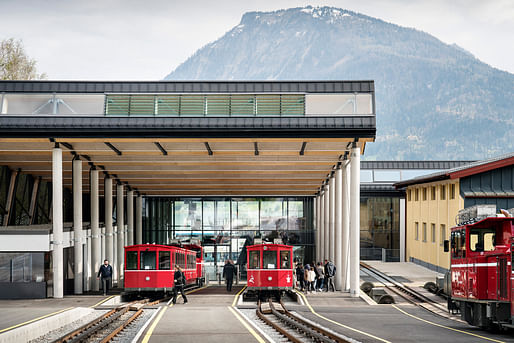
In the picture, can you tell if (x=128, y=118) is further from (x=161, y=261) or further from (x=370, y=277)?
(x=370, y=277)

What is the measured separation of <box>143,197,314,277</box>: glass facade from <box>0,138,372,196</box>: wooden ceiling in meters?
6.81

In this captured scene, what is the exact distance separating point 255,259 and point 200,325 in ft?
42.0

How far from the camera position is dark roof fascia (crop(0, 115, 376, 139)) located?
26.4 m

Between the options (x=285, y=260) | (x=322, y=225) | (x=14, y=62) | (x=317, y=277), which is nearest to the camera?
(x=285, y=260)

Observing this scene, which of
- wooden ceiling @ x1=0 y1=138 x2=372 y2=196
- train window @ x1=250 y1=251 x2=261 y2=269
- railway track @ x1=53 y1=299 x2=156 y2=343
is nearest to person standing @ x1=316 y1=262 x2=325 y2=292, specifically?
train window @ x1=250 y1=251 x2=261 y2=269

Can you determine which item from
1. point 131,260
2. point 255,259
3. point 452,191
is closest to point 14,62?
point 131,260

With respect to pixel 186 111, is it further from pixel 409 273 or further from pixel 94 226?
pixel 409 273

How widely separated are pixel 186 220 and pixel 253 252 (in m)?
27.7

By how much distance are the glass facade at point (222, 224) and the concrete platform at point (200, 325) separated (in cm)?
3147

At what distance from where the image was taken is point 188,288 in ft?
126

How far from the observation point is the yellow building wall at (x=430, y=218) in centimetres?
3762

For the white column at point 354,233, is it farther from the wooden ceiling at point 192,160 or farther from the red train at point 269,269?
the red train at point 269,269

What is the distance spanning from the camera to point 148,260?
97.0 feet

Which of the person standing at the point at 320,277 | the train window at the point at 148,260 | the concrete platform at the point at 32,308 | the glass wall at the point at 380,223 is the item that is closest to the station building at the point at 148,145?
the person standing at the point at 320,277
